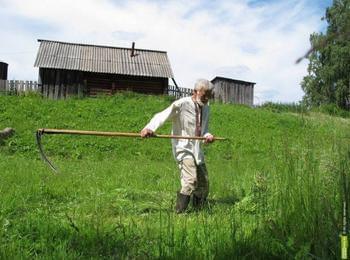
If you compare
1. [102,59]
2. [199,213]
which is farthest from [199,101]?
[102,59]

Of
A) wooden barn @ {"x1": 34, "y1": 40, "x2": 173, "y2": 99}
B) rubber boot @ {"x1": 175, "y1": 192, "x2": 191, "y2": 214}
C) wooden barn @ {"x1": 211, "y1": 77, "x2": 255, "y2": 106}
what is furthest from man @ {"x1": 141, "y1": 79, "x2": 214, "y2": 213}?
wooden barn @ {"x1": 211, "y1": 77, "x2": 255, "y2": 106}

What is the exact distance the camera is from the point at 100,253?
3.65 m

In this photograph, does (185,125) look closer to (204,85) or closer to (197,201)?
(204,85)

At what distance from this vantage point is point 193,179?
5.79m

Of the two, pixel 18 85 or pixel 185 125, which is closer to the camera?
pixel 185 125

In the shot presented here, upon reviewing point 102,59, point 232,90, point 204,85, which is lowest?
point 204,85

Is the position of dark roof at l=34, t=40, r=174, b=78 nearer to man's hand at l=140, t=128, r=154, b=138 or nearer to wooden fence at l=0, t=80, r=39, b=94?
wooden fence at l=0, t=80, r=39, b=94

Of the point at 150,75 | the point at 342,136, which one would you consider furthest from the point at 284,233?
the point at 150,75

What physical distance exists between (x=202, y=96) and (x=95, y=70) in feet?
73.1

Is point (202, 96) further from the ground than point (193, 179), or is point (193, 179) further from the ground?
point (202, 96)

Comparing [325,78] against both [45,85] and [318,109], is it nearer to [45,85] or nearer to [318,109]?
[45,85]

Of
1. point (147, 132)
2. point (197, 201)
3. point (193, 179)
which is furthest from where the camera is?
point (197, 201)

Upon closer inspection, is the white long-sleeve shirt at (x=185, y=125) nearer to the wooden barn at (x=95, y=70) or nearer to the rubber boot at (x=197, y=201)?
the rubber boot at (x=197, y=201)

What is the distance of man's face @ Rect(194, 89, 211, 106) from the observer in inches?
234
